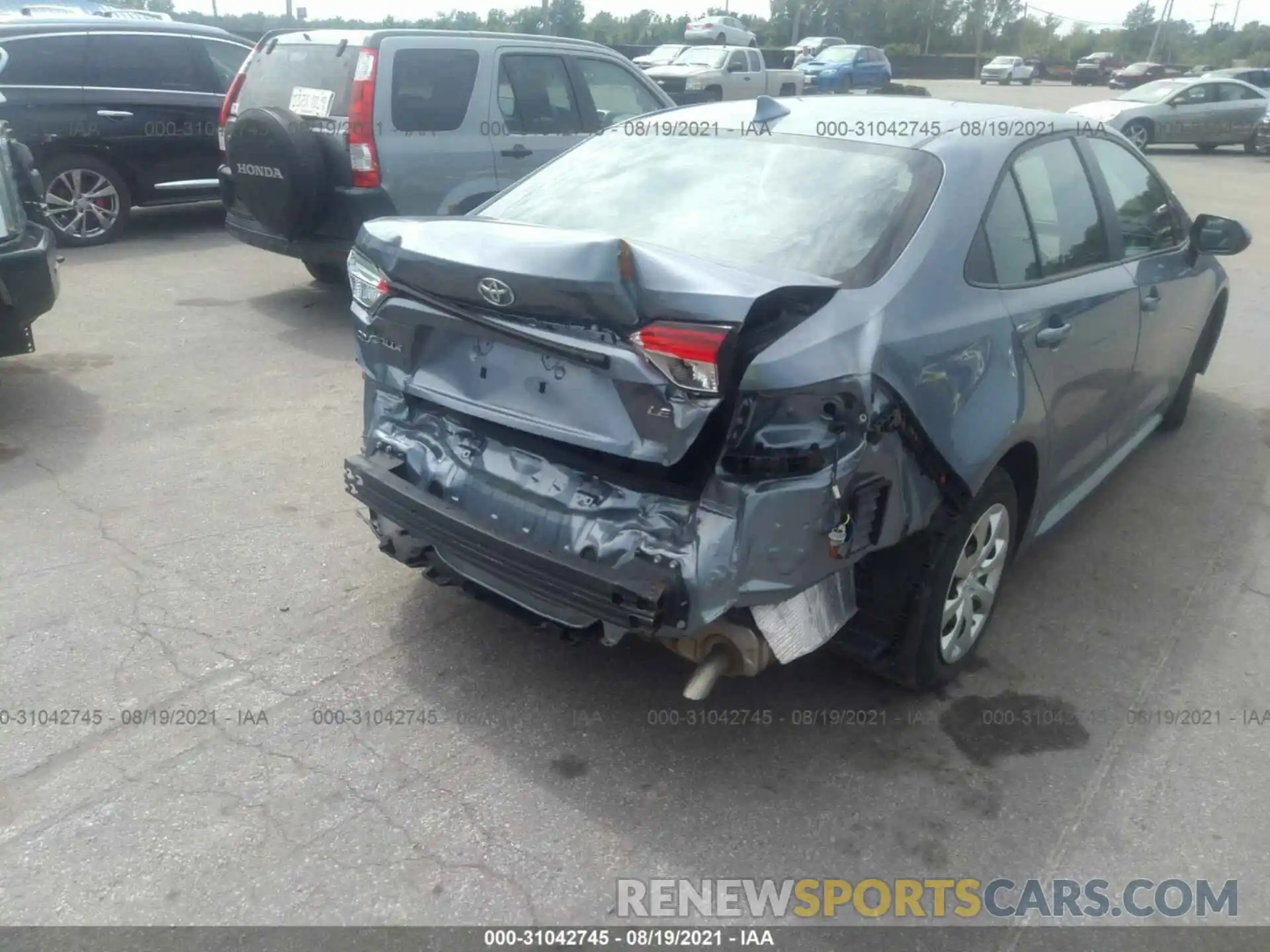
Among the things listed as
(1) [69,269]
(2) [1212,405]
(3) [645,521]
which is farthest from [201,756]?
(1) [69,269]

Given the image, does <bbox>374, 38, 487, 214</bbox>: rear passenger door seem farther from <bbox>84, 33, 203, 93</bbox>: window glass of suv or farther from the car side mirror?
the car side mirror

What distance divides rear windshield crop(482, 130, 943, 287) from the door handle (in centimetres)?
60

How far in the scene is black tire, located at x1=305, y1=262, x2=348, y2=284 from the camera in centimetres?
820

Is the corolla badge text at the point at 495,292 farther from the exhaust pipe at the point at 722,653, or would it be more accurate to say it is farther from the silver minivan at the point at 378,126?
the silver minivan at the point at 378,126

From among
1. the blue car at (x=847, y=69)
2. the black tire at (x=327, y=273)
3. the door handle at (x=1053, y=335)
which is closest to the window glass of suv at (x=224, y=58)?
the black tire at (x=327, y=273)

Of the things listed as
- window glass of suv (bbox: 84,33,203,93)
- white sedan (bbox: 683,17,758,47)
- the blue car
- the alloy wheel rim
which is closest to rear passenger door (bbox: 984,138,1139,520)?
the alloy wheel rim

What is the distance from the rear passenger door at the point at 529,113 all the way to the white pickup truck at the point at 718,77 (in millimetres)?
15038

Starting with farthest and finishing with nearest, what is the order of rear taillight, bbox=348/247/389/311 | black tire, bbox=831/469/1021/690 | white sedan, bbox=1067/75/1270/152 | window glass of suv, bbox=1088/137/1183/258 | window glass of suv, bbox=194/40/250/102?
1. white sedan, bbox=1067/75/1270/152
2. window glass of suv, bbox=194/40/250/102
3. window glass of suv, bbox=1088/137/1183/258
4. rear taillight, bbox=348/247/389/311
5. black tire, bbox=831/469/1021/690

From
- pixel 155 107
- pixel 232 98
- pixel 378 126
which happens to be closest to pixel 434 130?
pixel 378 126

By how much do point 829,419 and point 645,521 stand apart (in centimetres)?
53

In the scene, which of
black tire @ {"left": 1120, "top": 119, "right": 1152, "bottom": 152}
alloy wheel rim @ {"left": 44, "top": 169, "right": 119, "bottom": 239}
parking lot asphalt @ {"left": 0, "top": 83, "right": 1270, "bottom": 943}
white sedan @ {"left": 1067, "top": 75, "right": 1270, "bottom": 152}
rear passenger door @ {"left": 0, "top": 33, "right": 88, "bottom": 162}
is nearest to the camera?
parking lot asphalt @ {"left": 0, "top": 83, "right": 1270, "bottom": 943}

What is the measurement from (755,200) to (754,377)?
0.95m

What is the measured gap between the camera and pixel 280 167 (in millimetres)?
6652

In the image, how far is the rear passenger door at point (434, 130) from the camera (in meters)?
6.91
